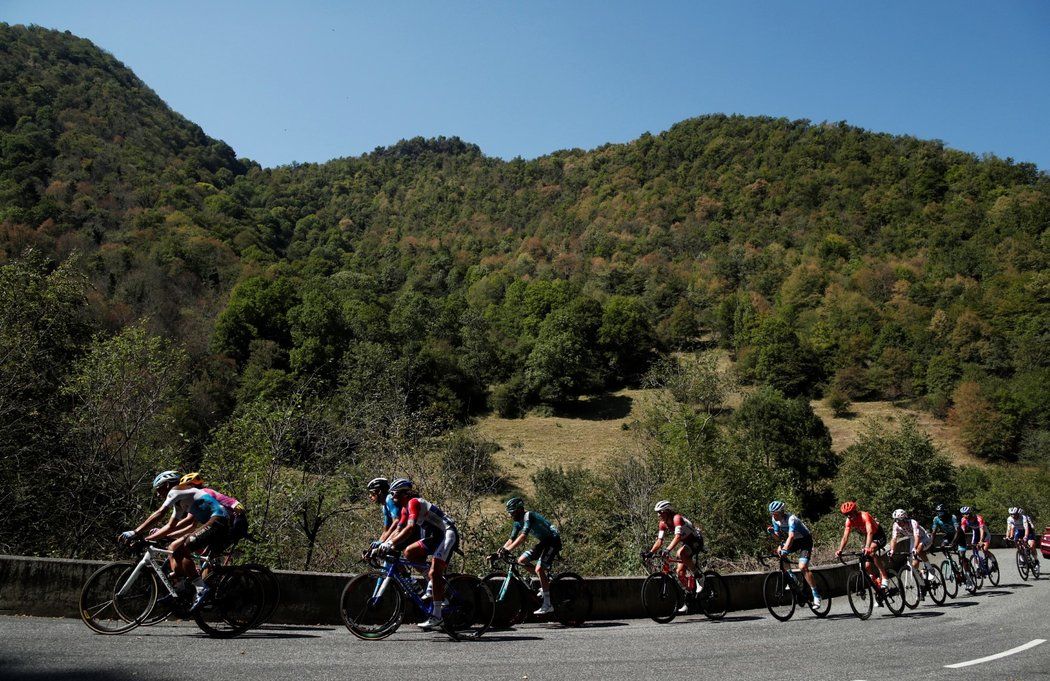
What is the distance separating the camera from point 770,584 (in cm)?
1098

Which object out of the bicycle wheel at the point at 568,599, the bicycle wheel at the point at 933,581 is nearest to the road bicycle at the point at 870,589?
the bicycle wheel at the point at 933,581

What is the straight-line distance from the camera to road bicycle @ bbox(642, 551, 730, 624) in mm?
10492

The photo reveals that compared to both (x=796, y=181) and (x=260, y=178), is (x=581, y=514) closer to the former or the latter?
(x=796, y=181)

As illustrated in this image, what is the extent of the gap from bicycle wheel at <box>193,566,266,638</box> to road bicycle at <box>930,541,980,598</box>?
545 inches

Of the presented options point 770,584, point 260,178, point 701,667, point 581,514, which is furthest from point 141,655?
point 260,178

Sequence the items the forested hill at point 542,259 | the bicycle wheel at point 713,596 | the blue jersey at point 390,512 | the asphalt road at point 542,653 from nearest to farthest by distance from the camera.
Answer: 1. the asphalt road at point 542,653
2. the blue jersey at point 390,512
3. the bicycle wheel at point 713,596
4. the forested hill at point 542,259

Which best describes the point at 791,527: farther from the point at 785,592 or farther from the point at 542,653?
the point at 542,653

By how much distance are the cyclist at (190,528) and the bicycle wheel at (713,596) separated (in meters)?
7.62

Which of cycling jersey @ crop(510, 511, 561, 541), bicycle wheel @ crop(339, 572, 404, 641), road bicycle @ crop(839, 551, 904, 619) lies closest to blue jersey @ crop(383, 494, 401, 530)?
bicycle wheel @ crop(339, 572, 404, 641)

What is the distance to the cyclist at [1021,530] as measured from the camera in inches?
748

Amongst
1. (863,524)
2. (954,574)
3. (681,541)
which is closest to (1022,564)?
(954,574)

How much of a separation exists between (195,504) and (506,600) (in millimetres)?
4271

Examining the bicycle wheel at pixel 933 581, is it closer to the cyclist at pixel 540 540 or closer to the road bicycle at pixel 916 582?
the road bicycle at pixel 916 582

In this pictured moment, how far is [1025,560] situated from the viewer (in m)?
19.0
